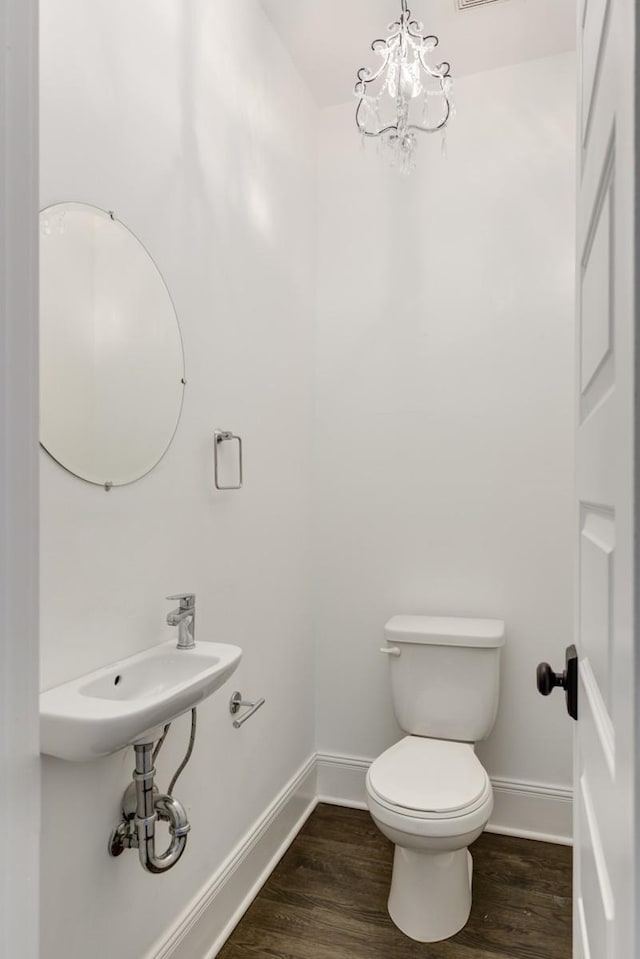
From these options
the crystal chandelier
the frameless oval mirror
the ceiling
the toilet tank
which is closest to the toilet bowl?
the toilet tank

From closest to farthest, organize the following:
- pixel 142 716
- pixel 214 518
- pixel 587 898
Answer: pixel 587 898 → pixel 142 716 → pixel 214 518

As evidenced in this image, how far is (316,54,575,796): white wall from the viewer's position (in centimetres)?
229

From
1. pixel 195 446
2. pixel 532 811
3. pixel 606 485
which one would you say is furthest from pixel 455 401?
pixel 606 485

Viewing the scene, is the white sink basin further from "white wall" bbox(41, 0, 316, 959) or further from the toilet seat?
the toilet seat

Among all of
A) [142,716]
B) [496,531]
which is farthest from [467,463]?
[142,716]

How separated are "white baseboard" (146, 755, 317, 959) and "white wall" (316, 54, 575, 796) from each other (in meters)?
0.35

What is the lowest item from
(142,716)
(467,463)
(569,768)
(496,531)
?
(569,768)

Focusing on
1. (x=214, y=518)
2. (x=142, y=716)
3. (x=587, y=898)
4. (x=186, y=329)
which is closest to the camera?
(x=587, y=898)

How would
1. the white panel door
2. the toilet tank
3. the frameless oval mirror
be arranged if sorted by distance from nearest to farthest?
the white panel door, the frameless oval mirror, the toilet tank

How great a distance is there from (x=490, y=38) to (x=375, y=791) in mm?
2491

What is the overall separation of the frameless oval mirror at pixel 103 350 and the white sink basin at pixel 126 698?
0.41 metres

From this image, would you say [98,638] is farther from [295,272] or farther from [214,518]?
[295,272]

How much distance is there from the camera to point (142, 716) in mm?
1093

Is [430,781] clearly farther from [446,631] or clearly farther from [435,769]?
[446,631]
